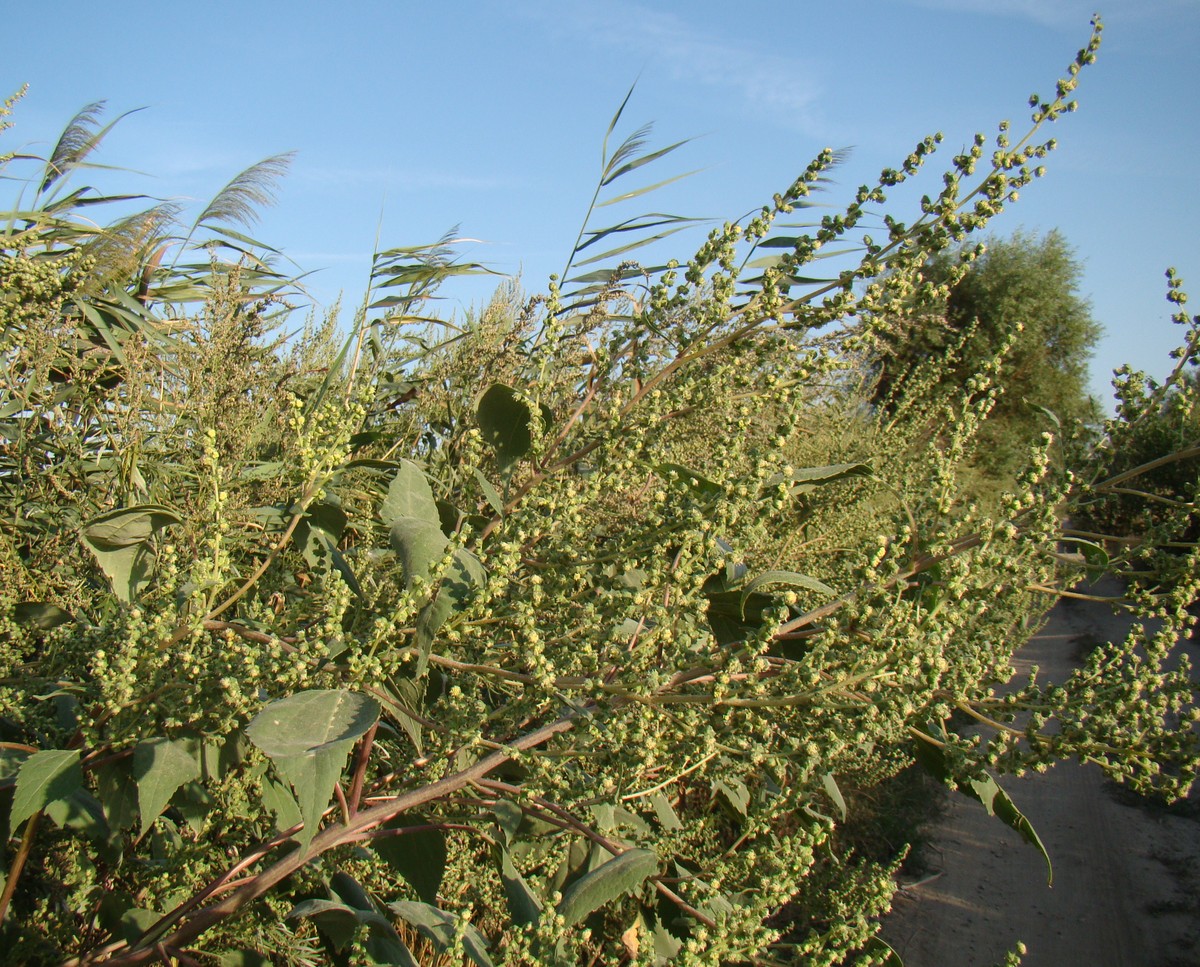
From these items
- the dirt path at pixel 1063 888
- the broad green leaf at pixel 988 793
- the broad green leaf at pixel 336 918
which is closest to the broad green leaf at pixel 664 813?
the broad green leaf at pixel 988 793

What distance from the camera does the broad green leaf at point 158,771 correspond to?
1.22 metres

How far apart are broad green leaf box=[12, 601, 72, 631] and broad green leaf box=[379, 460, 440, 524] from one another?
100 centimetres

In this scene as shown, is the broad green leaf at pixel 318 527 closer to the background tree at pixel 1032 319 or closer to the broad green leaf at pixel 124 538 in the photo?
the broad green leaf at pixel 124 538

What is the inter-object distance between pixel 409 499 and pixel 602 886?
0.66 metres

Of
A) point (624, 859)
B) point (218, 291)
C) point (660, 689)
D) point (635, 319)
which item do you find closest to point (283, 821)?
point (624, 859)

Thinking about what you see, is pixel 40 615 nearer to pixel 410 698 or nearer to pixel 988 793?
pixel 410 698

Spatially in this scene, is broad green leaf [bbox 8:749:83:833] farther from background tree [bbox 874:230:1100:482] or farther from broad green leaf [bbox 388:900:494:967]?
background tree [bbox 874:230:1100:482]

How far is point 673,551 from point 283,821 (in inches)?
32.4

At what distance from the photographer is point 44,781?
48.9 inches

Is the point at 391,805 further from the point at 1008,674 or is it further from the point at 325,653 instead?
the point at 1008,674

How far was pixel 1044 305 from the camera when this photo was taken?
18.0 m

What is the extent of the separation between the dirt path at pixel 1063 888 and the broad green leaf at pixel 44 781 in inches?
188

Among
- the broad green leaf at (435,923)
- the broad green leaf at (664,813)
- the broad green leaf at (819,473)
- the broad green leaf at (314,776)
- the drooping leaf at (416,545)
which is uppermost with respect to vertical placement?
the broad green leaf at (819,473)

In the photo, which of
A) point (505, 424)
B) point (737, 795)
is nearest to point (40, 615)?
point (505, 424)
